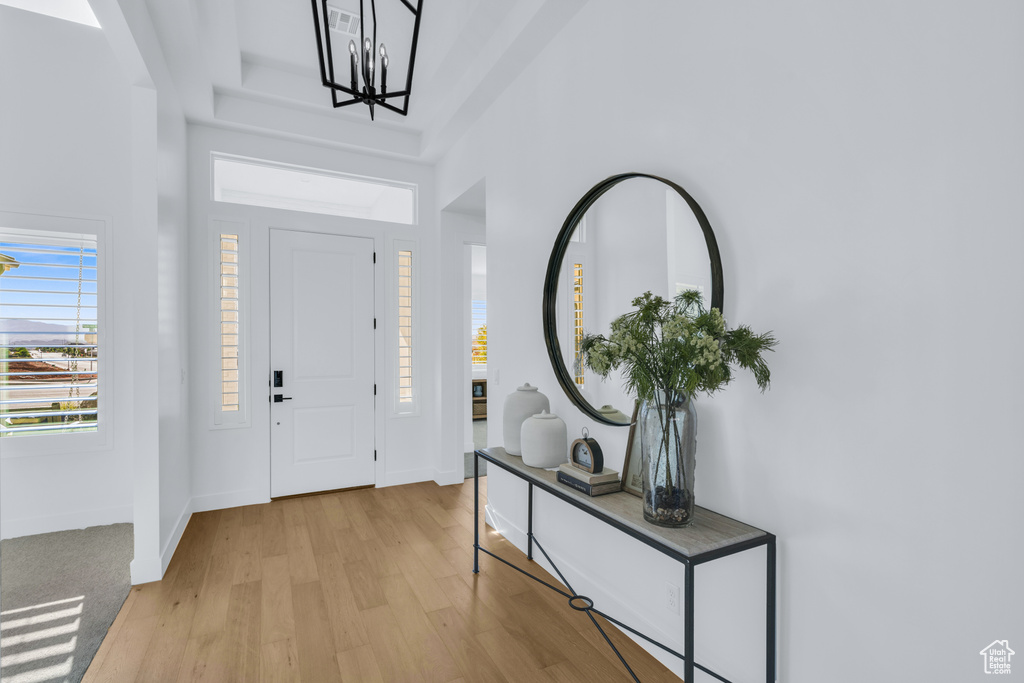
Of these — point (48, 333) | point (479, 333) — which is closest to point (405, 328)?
point (48, 333)

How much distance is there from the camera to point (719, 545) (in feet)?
4.58

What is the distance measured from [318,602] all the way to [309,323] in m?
2.19

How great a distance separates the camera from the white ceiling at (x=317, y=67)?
8.53 feet

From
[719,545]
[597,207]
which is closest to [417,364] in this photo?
[597,207]

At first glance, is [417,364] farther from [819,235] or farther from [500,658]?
[819,235]

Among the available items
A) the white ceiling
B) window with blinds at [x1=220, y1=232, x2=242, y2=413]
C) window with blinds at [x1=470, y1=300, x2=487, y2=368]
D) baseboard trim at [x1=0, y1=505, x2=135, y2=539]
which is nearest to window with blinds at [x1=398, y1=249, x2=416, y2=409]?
the white ceiling

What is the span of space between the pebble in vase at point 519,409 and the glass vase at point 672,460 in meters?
Result: 1.00

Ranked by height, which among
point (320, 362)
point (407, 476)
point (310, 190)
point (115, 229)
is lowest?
point (407, 476)

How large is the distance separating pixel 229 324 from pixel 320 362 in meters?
0.71

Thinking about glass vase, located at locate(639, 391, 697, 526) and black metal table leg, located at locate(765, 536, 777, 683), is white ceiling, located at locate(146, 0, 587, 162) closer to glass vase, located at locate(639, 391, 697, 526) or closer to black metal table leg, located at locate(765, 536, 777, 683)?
glass vase, located at locate(639, 391, 697, 526)

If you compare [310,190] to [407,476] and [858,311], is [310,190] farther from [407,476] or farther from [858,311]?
[858,311]

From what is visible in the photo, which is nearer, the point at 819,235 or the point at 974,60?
the point at 974,60

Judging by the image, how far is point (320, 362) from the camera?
3.98 metres

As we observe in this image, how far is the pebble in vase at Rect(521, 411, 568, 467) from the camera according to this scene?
230 centimetres
